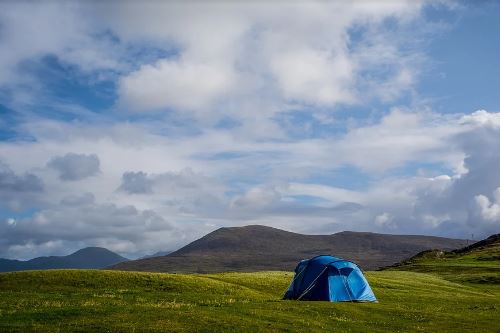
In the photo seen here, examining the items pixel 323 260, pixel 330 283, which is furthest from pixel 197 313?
pixel 323 260

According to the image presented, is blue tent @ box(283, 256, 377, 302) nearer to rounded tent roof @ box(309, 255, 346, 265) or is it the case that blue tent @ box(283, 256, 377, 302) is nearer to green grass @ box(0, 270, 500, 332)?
rounded tent roof @ box(309, 255, 346, 265)

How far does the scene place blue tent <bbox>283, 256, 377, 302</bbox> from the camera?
1913 inches

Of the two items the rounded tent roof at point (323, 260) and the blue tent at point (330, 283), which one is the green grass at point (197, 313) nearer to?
the blue tent at point (330, 283)

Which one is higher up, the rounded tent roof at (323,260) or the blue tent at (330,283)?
→ the rounded tent roof at (323,260)

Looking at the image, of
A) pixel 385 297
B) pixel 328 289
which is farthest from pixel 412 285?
pixel 328 289

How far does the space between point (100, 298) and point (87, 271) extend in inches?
947

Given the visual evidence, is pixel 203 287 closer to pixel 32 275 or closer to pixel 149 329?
pixel 32 275

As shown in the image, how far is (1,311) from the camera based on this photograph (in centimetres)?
3141

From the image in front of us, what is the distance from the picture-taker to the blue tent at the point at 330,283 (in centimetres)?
4859

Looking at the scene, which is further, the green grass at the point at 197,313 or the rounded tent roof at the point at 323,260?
the rounded tent roof at the point at 323,260

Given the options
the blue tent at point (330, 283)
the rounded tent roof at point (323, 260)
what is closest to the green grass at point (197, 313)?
the blue tent at point (330, 283)

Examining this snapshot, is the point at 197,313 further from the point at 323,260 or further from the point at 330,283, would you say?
the point at 323,260

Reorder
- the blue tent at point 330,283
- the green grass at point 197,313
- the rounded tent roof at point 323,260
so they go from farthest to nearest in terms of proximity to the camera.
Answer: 1. the rounded tent roof at point 323,260
2. the blue tent at point 330,283
3. the green grass at point 197,313

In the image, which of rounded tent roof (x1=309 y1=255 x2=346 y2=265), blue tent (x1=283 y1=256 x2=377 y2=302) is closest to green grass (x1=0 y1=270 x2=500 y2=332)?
blue tent (x1=283 y1=256 x2=377 y2=302)
